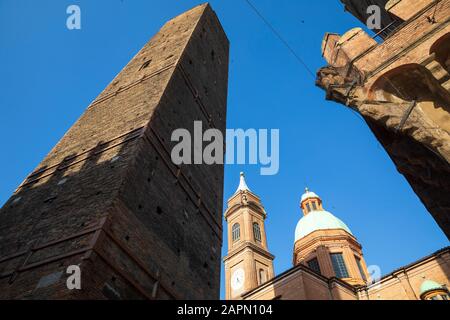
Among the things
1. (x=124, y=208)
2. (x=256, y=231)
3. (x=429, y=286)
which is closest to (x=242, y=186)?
(x=256, y=231)

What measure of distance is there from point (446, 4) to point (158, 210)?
823 centimetres

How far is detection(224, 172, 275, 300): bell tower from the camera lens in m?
30.6

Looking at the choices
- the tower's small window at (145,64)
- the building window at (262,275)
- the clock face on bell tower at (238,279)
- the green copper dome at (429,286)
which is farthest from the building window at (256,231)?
the tower's small window at (145,64)

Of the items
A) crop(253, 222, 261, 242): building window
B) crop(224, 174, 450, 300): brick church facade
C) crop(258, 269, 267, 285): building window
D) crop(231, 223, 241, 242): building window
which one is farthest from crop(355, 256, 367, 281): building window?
crop(231, 223, 241, 242): building window

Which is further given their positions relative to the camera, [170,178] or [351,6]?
[351,6]

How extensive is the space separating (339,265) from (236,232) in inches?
399

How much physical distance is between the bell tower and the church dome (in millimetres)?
3595

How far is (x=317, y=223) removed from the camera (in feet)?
112

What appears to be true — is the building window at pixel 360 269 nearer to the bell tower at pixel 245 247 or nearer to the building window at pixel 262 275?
the bell tower at pixel 245 247

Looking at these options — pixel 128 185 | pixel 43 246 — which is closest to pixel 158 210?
pixel 128 185

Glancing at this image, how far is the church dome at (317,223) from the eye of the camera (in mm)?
33562

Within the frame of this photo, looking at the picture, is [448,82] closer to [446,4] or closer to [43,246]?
[446,4]
